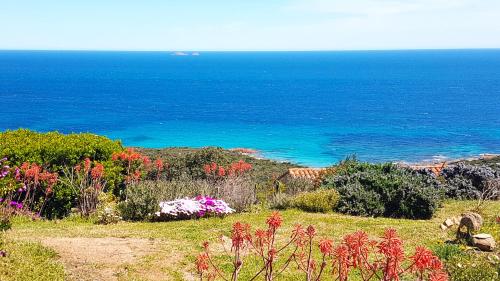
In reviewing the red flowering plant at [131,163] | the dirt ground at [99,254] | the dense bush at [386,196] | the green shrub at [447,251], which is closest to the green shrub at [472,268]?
the green shrub at [447,251]

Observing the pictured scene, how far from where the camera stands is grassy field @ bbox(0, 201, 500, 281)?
725cm

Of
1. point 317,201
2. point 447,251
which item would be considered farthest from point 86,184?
point 447,251

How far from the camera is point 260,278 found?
7.79 metres

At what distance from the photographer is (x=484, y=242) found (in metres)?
8.93

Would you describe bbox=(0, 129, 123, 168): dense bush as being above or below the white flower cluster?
above

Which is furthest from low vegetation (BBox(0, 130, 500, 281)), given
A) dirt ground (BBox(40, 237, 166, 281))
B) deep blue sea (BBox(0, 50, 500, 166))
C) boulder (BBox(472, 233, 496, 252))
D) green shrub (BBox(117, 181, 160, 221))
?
deep blue sea (BBox(0, 50, 500, 166))

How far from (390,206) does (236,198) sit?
14.6 ft

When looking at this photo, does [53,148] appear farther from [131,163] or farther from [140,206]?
[140,206]

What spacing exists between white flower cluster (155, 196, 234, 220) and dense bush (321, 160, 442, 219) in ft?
11.7

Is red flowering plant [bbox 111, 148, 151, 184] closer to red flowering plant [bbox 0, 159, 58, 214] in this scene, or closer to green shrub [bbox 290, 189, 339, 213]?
red flowering plant [bbox 0, 159, 58, 214]

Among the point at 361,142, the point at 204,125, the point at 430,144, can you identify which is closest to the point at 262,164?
the point at 361,142

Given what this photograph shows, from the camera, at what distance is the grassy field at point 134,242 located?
7.25 m

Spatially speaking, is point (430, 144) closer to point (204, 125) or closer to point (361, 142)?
point (361, 142)

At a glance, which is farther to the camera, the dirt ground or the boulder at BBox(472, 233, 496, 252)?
the boulder at BBox(472, 233, 496, 252)
